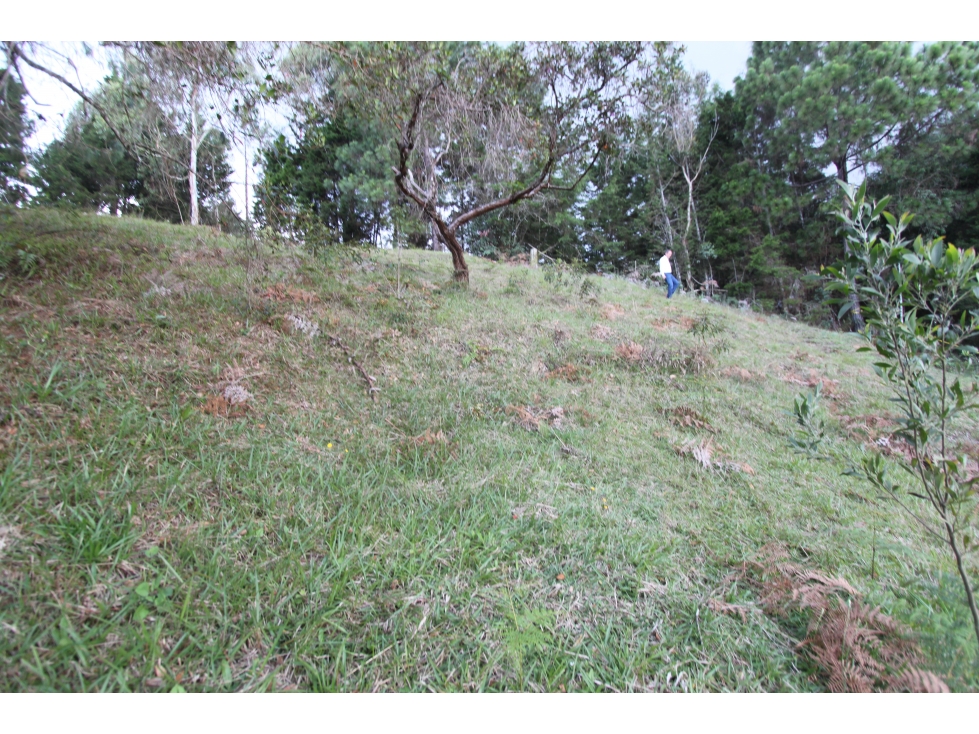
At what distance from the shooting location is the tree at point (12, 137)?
3895mm

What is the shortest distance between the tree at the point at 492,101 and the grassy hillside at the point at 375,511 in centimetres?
288

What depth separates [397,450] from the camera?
2.77 meters

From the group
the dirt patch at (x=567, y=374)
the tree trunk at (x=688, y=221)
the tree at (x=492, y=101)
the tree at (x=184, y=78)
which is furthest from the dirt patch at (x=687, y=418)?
the tree trunk at (x=688, y=221)

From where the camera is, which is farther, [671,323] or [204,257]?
[671,323]

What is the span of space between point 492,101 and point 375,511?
586 centimetres

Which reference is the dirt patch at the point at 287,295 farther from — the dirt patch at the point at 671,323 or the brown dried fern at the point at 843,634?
the dirt patch at the point at 671,323

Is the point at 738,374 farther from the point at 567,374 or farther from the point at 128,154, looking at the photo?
the point at 128,154

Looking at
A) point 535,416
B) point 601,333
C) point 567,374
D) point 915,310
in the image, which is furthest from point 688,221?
point 915,310

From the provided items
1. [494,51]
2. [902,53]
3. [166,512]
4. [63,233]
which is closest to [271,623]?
[166,512]

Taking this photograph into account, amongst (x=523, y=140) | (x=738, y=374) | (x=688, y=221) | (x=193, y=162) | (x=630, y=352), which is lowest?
(x=738, y=374)

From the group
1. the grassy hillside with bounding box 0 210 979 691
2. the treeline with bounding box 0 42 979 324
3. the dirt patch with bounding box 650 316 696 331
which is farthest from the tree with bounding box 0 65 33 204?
the dirt patch with bounding box 650 316 696 331

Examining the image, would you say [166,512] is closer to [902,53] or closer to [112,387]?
[112,387]

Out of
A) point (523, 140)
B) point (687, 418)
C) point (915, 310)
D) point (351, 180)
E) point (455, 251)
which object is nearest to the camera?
point (915, 310)

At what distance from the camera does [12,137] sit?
4.54 metres
